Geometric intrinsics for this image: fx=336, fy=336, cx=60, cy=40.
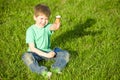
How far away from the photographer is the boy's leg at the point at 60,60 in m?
5.72

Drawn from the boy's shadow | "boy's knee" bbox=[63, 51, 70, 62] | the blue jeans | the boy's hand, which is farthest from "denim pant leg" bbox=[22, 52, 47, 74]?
the boy's shadow

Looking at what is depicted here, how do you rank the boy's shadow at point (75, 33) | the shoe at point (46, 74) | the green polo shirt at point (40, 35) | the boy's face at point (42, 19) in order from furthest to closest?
the boy's shadow at point (75, 33) < the green polo shirt at point (40, 35) < the boy's face at point (42, 19) < the shoe at point (46, 74)

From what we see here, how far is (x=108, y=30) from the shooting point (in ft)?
24.1

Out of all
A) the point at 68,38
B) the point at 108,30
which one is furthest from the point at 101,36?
the point at 68,38

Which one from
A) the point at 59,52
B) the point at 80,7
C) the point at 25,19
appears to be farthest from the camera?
the point at 80,7

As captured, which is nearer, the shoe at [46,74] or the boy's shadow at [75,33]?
the shoe at [46,74]

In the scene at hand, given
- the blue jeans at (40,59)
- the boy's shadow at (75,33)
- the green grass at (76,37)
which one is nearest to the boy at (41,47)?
the blue jeans at (40,59)

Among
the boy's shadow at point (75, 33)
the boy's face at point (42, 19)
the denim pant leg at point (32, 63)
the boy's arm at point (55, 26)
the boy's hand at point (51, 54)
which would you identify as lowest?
the denim pant leg at point (32, 63)

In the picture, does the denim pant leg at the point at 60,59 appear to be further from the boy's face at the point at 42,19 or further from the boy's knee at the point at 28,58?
the boy's face at the point at 42,19

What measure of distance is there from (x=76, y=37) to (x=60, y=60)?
135cm

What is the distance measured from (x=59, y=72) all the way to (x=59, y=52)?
0.51 m

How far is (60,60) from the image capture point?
585 cm

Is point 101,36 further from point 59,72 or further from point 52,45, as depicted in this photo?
point 59,72

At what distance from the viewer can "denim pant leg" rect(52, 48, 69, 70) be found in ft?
18.9
